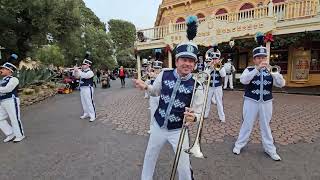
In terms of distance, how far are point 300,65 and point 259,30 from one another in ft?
15.7

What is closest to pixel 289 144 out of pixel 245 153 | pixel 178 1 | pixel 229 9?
pixel 245 153

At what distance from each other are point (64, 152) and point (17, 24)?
38.7 ft

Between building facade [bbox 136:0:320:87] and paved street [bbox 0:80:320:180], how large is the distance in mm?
6425

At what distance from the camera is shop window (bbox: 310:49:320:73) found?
1617 centimetres

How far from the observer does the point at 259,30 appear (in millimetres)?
14016

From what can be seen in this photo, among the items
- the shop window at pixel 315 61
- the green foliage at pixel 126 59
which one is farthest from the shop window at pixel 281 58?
the green foliage at pixel 126 59

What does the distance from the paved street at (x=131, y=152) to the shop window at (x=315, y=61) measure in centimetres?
940

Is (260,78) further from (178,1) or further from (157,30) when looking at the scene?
(178,1)

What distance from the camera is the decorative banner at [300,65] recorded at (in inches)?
646

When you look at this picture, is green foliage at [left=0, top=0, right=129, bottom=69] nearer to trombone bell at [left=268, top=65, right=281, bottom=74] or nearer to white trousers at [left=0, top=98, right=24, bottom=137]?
white trousers at [left=0, top=98, right=24, bottom=137]

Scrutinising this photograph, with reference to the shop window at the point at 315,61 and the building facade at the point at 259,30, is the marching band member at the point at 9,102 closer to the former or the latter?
the building facade at the point at 259,30

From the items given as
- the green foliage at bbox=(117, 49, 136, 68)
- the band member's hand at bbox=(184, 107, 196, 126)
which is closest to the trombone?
the band member's hand at bbox=(184, 107, 196, 126)

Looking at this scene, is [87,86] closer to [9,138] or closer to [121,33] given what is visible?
[9,138]

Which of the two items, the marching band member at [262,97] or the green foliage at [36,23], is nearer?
the marching band member at [262,97]
